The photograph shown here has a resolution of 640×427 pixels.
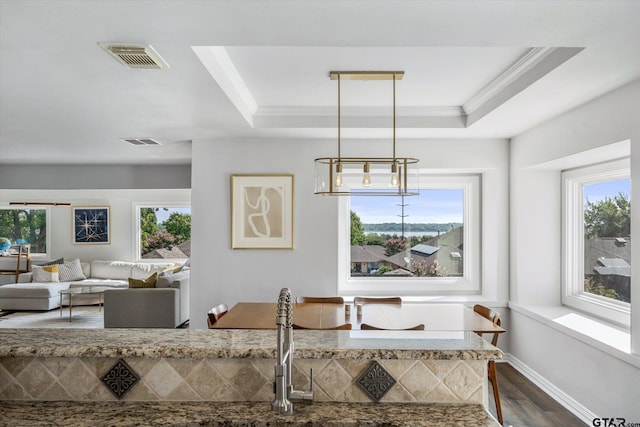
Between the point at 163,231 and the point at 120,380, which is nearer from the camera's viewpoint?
the point at 120,380

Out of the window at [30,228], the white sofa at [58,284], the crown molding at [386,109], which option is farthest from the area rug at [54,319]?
the crown molding at [386,109]

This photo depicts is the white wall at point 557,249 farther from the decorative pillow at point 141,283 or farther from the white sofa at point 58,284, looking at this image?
the white sofa at point 58,284

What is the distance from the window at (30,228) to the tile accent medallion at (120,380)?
8950mm

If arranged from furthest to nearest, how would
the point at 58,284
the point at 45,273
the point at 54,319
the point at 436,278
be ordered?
the point at 45,273
the point at 58,284
the point at 54,319
the point at 436,278

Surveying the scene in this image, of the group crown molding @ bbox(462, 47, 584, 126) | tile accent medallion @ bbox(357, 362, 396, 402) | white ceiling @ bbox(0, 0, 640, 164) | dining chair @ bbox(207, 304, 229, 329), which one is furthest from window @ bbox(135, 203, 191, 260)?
tile accent medallion @ bbox(357, 362, 396, 402)

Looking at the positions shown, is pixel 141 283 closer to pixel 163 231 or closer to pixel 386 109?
pixel 163 231

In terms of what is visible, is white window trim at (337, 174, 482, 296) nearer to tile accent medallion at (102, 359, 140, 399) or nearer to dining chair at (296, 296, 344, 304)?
dining chair at (296, 296, 344, 304)

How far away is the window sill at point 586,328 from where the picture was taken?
9.55 feet

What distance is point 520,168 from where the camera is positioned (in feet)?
14.2

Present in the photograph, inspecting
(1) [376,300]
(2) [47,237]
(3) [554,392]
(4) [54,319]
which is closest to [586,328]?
(3) [554,392]

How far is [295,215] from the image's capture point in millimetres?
4539

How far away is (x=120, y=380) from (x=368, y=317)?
2.27m

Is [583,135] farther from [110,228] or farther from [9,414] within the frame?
[110,228]

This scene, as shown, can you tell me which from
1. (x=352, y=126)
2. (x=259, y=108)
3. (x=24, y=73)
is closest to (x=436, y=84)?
(x=352, y=126)
